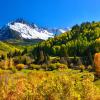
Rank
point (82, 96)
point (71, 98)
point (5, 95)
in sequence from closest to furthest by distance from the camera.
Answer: point (71, 98) < point (82, 96) < point (5, 95)

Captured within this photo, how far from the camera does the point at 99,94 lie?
77.5 metres

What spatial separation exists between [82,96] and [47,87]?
7960mm

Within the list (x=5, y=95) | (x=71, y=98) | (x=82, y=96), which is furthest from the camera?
(x=5, y=95)

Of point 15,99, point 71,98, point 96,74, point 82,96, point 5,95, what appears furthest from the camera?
point 96,74

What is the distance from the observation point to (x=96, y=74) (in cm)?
18825

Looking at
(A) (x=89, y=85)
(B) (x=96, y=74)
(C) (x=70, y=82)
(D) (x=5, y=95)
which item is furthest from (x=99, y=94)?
(B) (x=96, y=74)

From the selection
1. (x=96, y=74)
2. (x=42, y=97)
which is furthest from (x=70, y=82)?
(x=96, y=74)

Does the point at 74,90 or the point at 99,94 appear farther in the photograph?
the point at 99,94

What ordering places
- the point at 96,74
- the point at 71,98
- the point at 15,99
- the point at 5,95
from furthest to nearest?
1. the point at 96,74
2. the point at 5,95
3. the point at 15,99
4. the point at 71,98

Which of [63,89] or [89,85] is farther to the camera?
[89,85]

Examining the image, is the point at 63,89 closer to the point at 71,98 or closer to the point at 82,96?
the point at 71,98

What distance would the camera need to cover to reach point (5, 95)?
84.5 meters

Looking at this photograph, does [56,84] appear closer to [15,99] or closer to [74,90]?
[74,90]

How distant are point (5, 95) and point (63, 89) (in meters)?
25.6
